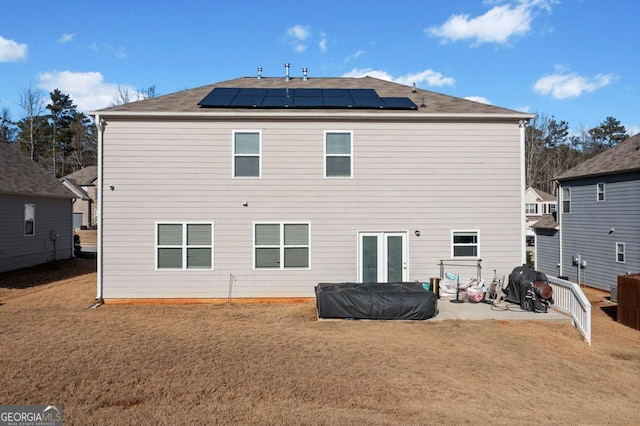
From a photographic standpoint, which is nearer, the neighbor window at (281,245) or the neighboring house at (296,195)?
the neighboring house at (296,195)

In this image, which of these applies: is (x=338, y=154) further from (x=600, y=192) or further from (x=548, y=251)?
(x=548, y=251)

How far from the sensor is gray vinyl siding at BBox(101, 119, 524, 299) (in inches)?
422

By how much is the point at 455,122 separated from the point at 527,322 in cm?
575

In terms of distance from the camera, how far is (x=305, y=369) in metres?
6.05

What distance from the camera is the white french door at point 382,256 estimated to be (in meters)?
11.0

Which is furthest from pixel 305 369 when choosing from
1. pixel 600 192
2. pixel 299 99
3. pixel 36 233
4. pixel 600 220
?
pixel 36 233

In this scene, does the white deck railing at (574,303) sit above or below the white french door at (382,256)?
below

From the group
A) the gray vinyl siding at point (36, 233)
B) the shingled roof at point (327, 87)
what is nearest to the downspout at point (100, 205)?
the shingled roof at point (327, 87)

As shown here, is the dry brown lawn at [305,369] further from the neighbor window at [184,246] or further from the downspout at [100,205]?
the neighbor window at [184,246]

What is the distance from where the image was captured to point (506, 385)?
570 cm

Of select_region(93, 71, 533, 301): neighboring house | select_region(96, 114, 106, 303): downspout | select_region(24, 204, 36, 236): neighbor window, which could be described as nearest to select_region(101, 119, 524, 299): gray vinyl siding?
select_region(93, 71, 533, 301): neighboring house

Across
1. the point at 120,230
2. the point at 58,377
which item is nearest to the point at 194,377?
the point at 58,377

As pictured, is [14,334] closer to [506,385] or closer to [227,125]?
[227,125]

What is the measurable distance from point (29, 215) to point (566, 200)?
987 inches
